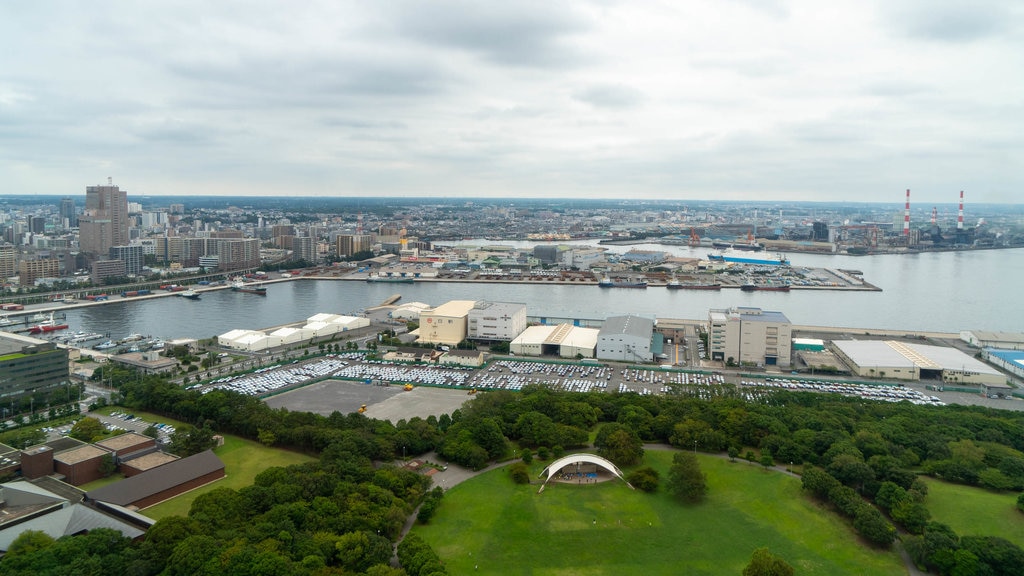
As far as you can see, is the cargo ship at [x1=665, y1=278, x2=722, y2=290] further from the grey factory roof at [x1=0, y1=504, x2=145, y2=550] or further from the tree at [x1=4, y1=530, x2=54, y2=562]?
the tree at [x1=4, y1=530, x2=54, y2=562]

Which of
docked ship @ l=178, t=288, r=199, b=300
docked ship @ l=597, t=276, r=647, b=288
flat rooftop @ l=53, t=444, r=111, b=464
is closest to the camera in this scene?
flat rooftop @ l=53, t=444, r=111, b=464

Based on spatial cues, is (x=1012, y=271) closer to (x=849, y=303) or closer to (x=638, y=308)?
(x=849, y=303)

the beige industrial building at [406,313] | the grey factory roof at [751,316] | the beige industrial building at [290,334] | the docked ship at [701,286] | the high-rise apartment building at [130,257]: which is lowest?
the beige industrial building at [290,334]

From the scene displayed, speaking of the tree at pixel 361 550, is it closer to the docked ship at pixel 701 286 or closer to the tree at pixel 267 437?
the tree at pixel 267 437

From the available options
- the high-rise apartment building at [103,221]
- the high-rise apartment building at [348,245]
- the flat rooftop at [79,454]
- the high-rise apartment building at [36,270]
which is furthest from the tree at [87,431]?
the high-rise apartment building at [348,245]

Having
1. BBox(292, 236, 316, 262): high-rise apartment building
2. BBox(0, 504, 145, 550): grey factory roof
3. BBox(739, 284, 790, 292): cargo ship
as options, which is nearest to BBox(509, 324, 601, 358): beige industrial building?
BBox(0, 504, 145, 550): grey factory roof
